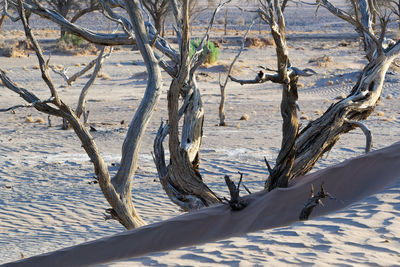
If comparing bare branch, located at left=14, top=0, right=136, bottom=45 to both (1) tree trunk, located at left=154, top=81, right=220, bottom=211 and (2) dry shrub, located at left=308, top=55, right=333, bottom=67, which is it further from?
(2) dry shrub, located at left=308, top=55, right=333, bottom=67

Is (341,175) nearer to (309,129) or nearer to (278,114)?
(309,129)

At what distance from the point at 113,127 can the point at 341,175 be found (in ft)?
33.0

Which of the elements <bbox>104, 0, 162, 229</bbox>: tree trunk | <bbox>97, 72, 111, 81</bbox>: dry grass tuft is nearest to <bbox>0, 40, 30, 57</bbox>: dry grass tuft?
<bbox>97, 72, 111, 81</bbox>: dry grass tuft

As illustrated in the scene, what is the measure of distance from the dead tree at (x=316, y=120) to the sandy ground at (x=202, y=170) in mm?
1126

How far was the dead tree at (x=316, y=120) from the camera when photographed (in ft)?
20.6

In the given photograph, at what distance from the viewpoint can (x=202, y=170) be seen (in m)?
11.9

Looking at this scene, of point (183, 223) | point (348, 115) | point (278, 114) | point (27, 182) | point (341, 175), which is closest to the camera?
point (183, 223)

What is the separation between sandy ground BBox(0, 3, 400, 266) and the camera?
14.5ft

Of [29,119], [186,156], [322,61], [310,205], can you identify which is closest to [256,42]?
[322,61]

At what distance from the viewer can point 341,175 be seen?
6445 mm

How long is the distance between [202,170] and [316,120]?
5.15 metres

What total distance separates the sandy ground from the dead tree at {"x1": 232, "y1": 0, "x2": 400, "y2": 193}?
113 centimetres

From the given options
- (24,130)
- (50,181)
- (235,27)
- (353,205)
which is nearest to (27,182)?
(50,181)

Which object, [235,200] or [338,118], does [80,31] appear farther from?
[338,118]
